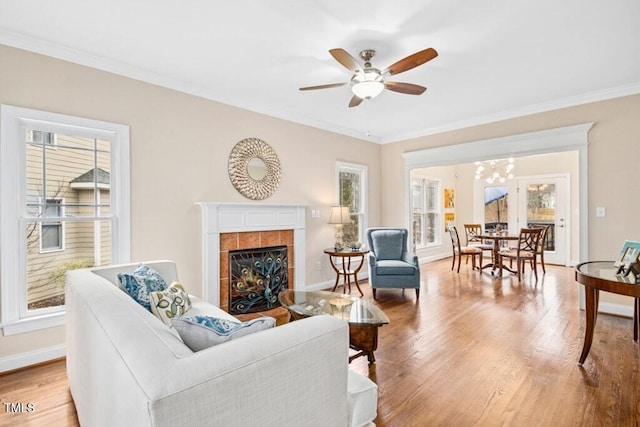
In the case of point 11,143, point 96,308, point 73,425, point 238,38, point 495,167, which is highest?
point 238,38

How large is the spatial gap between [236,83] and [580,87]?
3.99 metres

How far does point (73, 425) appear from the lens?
1889mm

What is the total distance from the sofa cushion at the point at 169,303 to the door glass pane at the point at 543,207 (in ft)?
25.7

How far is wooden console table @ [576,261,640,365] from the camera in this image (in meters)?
2.20

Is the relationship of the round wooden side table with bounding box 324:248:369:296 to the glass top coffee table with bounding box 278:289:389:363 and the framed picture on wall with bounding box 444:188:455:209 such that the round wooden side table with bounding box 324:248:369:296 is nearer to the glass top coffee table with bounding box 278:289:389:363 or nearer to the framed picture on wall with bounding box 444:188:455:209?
the glass top coffee table with bounding box 278:289:389:363

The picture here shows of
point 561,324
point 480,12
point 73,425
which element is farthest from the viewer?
point 561,324

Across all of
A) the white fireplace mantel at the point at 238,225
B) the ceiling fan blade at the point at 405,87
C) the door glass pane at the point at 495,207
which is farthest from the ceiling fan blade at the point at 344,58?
the door glass pane at the point at 495,207

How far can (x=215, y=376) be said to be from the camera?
34.5 inches

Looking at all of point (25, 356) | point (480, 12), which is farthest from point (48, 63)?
point (480, 12)

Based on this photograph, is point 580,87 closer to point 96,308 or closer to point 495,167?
point 495,167

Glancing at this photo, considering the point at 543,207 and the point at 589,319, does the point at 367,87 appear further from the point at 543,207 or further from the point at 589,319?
the point at 543,207

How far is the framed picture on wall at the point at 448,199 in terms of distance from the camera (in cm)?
808

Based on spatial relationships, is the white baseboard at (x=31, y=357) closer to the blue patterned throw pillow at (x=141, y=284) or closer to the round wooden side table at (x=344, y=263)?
the blue patterned throw pillow at (x=141, y=284)

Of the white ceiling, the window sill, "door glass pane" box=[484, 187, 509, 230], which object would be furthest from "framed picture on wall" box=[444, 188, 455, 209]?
the window sill
